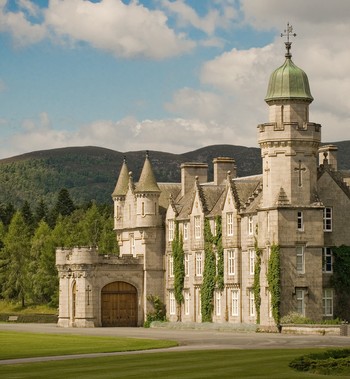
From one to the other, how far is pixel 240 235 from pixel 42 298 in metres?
53.8

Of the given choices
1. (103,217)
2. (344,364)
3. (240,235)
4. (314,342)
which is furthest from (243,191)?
(103,217)

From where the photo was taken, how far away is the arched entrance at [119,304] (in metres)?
93.8

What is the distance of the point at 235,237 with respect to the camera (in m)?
85.1

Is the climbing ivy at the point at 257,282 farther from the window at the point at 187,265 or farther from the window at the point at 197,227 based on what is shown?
the window at the point at 187,265

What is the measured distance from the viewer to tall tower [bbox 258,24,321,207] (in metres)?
78.3

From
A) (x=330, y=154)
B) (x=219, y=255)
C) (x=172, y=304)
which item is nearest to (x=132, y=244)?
(x=172, y=304)

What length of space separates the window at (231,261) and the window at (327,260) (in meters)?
7.19

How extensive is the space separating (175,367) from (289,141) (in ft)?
122

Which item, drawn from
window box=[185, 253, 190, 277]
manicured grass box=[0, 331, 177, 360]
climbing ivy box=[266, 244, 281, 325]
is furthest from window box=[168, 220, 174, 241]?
manicured grass box=[0, 331, 177, 360]

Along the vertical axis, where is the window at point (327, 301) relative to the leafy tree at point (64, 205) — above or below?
below

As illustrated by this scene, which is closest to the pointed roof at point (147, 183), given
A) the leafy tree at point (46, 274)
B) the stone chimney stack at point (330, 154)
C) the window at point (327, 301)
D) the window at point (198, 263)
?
the window at point (198, 263)

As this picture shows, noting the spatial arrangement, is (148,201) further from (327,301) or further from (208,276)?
(327,301)

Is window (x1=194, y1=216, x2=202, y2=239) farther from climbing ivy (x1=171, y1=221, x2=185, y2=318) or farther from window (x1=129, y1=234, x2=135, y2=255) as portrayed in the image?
window (x1=129, y1=234, x2=135, y2=255)

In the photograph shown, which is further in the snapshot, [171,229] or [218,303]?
[171,229]
